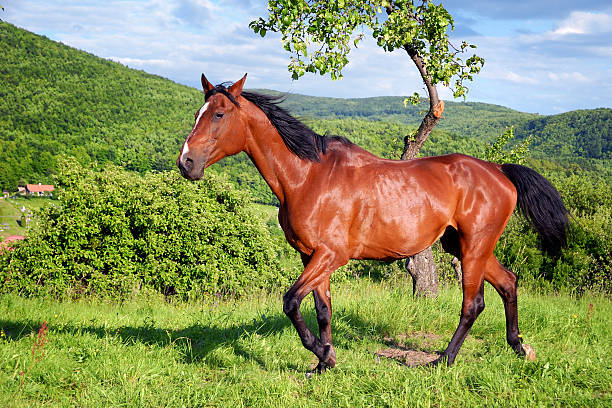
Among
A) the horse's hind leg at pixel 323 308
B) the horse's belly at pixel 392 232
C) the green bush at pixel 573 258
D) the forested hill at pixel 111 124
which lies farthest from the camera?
the forested hill at pixel 111 124

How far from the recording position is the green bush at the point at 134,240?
15648 mm

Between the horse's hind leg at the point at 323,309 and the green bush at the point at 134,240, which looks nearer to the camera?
the horse's hind leg at the point at 323,309

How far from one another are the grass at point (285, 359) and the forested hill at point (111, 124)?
141 ft

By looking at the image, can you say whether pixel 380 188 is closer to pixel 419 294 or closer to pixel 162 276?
pixel 419 294

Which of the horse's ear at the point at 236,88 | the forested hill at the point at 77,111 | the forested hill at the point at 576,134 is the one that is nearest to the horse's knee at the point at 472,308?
the horse's ear at the point at 236,88

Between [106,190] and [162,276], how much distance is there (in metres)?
3.93

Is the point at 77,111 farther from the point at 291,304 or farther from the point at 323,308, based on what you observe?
the point at 291,304

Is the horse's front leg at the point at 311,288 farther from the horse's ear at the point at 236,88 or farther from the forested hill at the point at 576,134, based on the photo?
the forested hill at the point at 576,134

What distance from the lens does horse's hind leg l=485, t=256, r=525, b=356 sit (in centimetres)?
492

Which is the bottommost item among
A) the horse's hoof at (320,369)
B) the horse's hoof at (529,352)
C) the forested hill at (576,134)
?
the horse's hoof at (320,369)

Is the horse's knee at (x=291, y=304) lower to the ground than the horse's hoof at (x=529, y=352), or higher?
higher

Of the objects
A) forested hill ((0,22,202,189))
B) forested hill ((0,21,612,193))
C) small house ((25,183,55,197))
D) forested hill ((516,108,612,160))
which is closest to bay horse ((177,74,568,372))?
forested hill ((0,21,612,193))

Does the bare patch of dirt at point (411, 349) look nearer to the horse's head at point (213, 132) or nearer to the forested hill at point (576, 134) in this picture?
the horse's head at point (213, 132)

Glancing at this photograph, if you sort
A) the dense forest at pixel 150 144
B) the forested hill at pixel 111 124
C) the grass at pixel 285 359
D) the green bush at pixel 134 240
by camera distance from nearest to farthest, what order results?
1. the grass at pixel 285 359
2. the green bush at pixel 134 240
3. the dense forest at pixel 150 144
4. the forested hill at pixel 111 124
